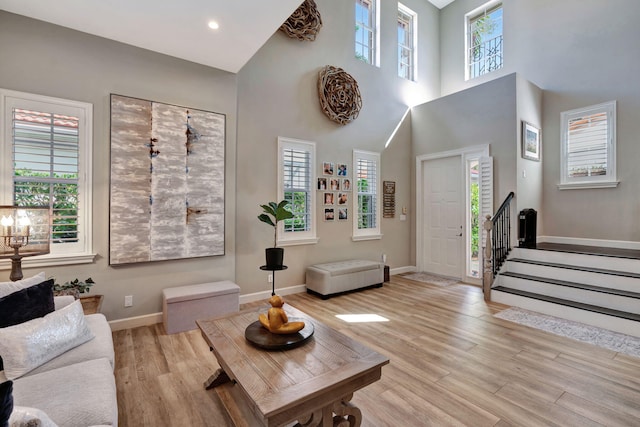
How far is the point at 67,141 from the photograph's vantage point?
10.2 ft

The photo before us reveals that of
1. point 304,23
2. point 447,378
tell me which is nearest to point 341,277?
point 447,378

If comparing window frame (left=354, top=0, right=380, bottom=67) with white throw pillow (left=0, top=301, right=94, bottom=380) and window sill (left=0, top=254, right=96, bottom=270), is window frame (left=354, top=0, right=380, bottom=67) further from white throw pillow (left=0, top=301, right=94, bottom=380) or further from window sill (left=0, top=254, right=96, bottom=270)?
white throw pillow (left=0, top=301, right=94, bottom=380)

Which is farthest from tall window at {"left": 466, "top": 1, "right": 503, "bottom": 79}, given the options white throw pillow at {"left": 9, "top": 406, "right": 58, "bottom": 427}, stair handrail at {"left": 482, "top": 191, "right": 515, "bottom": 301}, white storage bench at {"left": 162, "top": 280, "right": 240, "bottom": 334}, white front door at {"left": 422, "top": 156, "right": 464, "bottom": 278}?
white throw pillow at {"left": 9, "top": 406, "right": 58, "bottom": 427}

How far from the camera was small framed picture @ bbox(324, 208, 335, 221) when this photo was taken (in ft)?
16.6

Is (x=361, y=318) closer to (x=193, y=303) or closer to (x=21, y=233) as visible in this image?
(x=193, y=303)

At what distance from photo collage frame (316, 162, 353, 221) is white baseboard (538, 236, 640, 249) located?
357 centimetres

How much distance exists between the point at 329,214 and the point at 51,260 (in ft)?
11.7

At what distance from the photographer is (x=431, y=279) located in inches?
221

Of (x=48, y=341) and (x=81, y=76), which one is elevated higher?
(x=81, y=76)

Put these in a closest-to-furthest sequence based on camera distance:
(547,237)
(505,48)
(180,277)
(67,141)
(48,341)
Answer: (48,341), (67,141), (180,277), (547,237), (505,48)

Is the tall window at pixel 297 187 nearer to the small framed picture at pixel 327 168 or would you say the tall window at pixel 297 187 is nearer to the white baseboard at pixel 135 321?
the small framed picture at pixel 327 168

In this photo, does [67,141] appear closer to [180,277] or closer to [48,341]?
[180,277]

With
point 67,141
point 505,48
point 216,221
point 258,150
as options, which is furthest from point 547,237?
point 67,141

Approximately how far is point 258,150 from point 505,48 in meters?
5.50
